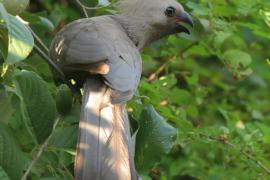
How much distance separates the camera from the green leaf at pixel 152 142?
2836 mm

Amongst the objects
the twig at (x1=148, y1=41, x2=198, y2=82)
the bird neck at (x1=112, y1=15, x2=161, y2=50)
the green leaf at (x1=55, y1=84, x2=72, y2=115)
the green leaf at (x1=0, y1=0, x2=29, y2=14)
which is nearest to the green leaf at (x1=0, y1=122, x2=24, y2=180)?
the green leaf at (x1=55, y1=84, x2=72, y2=115)

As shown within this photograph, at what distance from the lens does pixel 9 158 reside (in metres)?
2.49

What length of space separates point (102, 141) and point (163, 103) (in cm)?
123

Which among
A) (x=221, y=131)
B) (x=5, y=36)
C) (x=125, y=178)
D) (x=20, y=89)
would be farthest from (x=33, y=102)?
(x=221, y=131)

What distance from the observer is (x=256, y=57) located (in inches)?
229

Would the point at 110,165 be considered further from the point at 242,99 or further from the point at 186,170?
the point at 242,99

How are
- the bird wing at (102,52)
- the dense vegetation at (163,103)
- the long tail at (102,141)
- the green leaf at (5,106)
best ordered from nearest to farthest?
1. the long tail at (102,141)
2. the dense vegetation at (163,103)
3. the green leaf at (5,106)
4. the bird wing at (102,52)

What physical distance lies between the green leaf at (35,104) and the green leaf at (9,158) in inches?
5.6

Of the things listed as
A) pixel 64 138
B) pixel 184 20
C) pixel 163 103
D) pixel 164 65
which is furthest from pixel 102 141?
pixel 164 65

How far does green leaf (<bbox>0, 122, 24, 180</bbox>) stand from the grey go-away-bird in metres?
0.21

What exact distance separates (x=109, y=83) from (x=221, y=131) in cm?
100

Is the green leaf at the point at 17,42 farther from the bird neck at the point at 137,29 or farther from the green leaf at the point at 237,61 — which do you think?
the green leaf at the point at 237,61

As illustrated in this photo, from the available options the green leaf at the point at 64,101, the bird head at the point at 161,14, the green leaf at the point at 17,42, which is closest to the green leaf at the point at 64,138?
the green leaf at the point at 64,101

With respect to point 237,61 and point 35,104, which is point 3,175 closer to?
point 35,104
